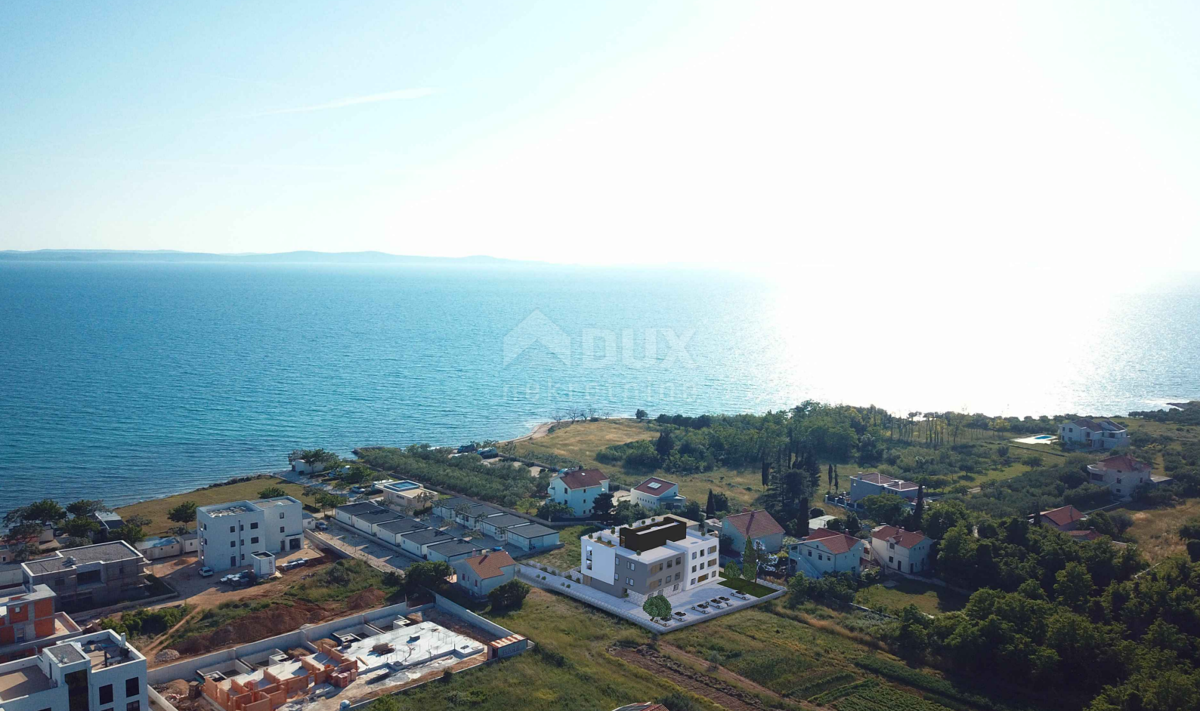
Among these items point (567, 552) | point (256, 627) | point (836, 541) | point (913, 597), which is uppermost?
point (836, 541)

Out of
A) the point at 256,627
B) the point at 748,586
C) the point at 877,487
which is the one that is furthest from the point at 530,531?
the point at 877,487

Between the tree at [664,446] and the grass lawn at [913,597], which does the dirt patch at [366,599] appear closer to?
the grass lawn at [913,597]

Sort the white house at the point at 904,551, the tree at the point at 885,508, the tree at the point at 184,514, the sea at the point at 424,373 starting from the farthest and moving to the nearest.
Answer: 1. the sea at the point at 424,373
2. the tree at the point at 885,508
3. the tree at the point at 184,514
4. the white house at the point at 904,551

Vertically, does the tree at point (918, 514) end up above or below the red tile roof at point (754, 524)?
above

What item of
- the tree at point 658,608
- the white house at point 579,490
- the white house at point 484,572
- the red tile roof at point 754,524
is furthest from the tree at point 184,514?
the red tile roof at point 754,524

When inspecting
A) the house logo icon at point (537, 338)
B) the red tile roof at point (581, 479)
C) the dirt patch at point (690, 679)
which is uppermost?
the house logo icon at point (537, 338)

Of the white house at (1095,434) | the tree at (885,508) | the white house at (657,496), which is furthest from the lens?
the white house at (1095,434)

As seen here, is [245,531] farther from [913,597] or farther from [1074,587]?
[1074,587]
